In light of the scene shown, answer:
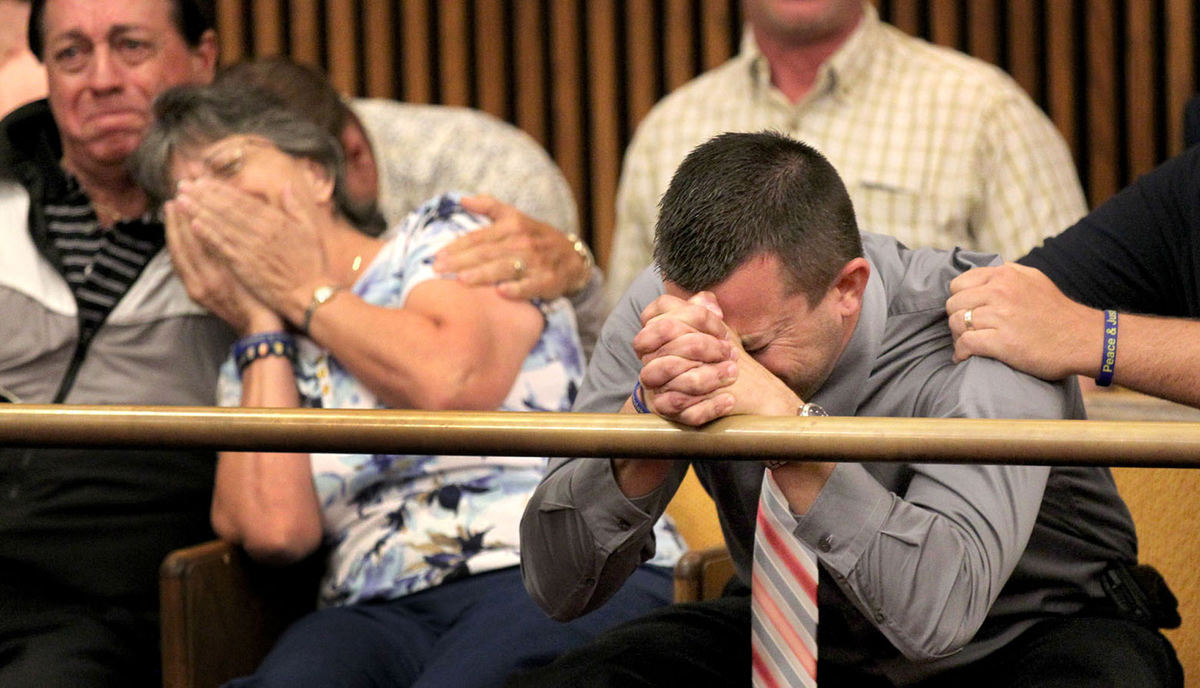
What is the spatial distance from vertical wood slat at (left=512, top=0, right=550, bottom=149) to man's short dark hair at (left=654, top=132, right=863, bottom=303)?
243 centimetres

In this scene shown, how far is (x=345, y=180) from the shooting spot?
254 cm

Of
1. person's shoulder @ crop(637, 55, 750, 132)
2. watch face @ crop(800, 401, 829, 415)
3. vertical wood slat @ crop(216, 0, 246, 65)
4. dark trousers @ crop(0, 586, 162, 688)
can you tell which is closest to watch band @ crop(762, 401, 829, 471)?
watch face @ crop(800, 401, 829, 415)

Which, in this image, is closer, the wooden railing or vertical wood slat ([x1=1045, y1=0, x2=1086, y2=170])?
the wooden railing

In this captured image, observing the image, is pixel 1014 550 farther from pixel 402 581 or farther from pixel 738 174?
pixel 402 581

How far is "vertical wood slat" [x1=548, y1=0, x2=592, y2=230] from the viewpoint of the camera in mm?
4016

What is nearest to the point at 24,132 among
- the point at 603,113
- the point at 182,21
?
the point at 182,21

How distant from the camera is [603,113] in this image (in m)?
4.01

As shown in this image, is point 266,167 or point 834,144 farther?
point 834,144

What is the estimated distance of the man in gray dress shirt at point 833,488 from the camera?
152 centimetres

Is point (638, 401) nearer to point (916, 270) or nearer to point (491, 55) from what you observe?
point (916, 270)

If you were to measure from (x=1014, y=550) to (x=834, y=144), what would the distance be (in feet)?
6.51

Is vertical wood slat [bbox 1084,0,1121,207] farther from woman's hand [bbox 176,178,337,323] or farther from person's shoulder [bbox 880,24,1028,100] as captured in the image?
woman's hand [bbox 176,178,337,323]

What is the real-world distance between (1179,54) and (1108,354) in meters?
2.19

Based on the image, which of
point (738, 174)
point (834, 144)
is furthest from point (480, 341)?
point (834, 144)
